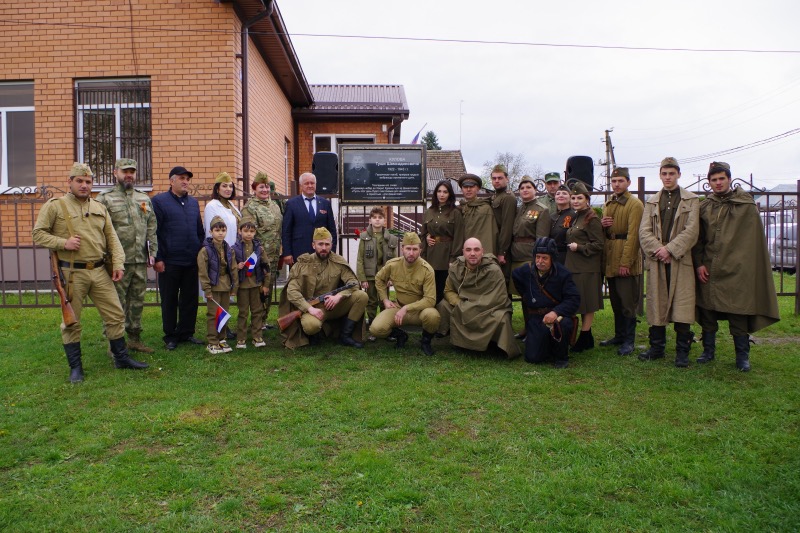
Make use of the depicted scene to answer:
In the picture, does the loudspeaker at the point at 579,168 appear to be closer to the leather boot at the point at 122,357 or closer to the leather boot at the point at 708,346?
the leather boot at the point at 708,346

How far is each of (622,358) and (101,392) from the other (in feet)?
17.2

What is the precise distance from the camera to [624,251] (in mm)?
6871

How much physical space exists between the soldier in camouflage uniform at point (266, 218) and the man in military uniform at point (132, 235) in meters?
1.19

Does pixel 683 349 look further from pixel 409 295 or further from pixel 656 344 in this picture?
pixel 409 295

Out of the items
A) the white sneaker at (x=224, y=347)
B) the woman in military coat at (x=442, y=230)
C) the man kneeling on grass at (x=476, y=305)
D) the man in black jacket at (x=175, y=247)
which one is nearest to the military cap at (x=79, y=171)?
the man in black jacket at (x=175, y=247)

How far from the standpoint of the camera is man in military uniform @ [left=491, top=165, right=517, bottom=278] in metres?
7.42

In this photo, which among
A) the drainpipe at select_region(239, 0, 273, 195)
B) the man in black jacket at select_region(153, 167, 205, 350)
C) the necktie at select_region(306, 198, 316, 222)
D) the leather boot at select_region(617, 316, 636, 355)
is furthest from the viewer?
the drainpipe at select_region(239, 0, 273, 195)

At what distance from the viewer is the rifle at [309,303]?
7.06m

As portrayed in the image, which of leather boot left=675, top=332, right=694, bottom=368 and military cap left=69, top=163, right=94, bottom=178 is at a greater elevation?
military cap left=69, top=163, right=94, bottom=178

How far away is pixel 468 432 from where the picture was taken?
4477 millimetres

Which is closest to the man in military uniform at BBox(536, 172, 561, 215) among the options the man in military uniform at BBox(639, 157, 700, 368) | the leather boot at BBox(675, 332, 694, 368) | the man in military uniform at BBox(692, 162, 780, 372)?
the man in military uniform at BBox(639, 157, 700, 368)

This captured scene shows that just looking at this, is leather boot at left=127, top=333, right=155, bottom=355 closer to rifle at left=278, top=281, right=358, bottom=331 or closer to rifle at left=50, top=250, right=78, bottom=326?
rifle at left=50, top=250, right=78, bottom=326

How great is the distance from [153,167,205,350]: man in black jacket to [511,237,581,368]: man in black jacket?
395 cm

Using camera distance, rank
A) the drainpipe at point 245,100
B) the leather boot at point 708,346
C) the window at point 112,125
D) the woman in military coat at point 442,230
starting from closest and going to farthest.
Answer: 1. the leather boot at point 708,346
2. the woman in military coat at point 442,230
3. the window at point 112,125
4. the drainpipe at point 245,100
